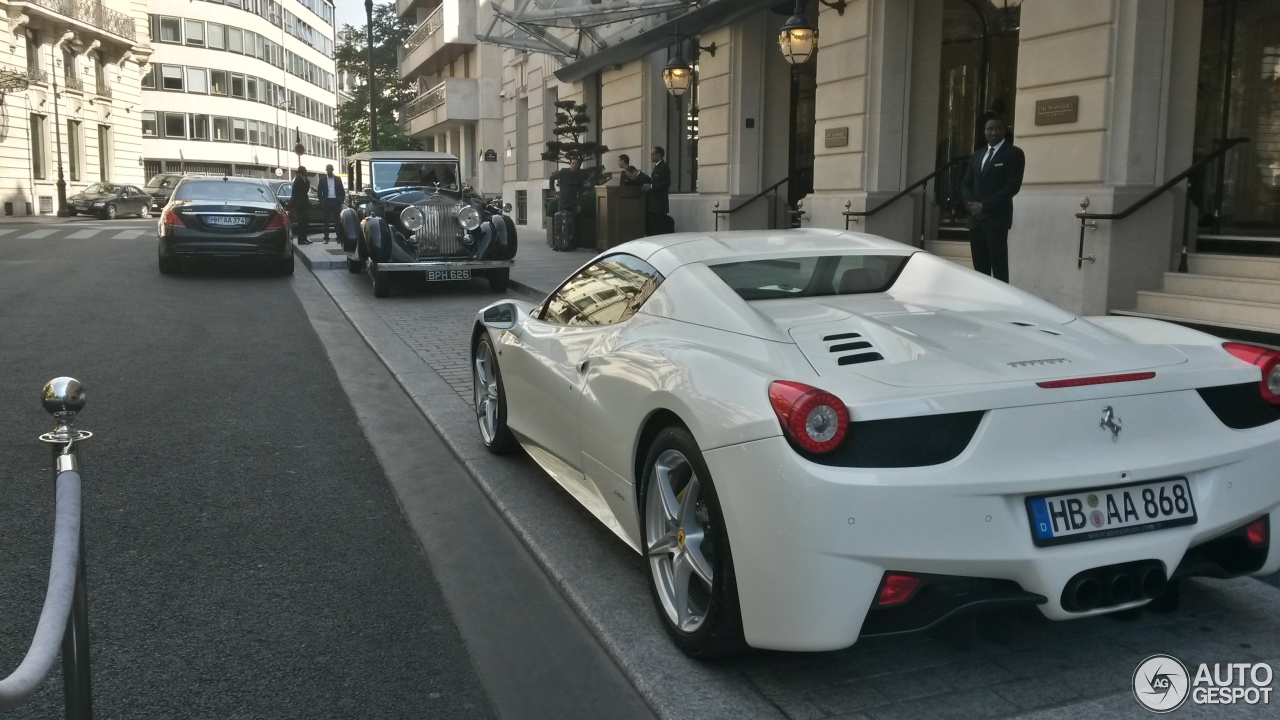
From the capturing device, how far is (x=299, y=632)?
3.70 metres

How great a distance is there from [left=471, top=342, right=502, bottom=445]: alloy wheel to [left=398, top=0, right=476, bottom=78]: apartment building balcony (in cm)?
3333

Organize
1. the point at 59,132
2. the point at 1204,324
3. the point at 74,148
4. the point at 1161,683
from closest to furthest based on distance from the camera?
the point at 1161,683 → the point at 1204,324 → the point at 59,132 → the point at 74,148

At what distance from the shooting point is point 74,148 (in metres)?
51.2

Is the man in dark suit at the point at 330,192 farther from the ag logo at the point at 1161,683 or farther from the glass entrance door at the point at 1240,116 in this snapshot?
the ag logo at the point at 1161,683

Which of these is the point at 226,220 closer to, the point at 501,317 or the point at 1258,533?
the point at 501,317

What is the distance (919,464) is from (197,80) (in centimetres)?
7930

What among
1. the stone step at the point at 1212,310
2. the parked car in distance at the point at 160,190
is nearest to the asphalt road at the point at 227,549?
the stone step at the point at 1212,310

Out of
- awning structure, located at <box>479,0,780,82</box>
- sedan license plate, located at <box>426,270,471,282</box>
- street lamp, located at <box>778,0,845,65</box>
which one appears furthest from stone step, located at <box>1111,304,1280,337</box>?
awning structure, located at <box>479,0,780,82</box>

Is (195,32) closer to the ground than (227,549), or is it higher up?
higher up

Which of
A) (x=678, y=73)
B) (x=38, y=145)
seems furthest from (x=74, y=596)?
(x=38, y=145)

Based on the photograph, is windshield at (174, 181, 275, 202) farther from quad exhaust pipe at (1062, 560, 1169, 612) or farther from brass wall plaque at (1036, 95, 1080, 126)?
quad exhaust pipe at (1062, 560, 1169, 612)

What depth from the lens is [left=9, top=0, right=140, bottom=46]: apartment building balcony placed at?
1804 inches

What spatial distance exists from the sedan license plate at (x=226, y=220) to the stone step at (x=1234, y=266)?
12652 millimetres

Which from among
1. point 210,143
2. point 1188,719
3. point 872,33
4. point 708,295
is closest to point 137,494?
point 708,295
